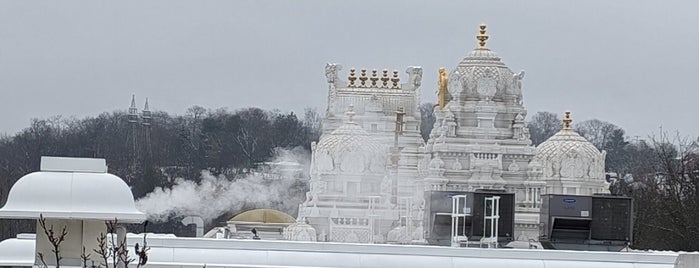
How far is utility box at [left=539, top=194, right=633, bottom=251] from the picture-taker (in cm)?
3978

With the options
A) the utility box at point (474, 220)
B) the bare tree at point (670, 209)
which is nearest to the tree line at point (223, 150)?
the bare tree at point (670, 209)

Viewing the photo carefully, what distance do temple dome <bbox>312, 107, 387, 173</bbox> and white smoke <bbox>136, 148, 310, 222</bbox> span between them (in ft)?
15.8

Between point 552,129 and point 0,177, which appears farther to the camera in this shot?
point 552,129

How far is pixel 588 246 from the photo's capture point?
1556 inches

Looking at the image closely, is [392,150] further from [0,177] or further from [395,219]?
[0,177]

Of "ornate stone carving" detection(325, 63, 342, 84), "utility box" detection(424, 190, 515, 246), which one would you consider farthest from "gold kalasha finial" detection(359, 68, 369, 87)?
"utility box" detection(424, 190, 515, 246)

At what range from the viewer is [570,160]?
61281mm

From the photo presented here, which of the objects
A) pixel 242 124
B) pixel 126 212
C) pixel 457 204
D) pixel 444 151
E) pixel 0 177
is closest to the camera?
pixel 126 212

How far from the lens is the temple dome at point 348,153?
62.7 metres

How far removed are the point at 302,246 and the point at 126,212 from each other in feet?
20.7

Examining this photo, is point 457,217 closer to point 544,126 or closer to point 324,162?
point 324,162

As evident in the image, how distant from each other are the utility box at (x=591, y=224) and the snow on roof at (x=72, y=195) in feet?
49.7

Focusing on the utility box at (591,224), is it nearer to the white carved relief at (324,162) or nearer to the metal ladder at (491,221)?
the metal ladder at (491,221)

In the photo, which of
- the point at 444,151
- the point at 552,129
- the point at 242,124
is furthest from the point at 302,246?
the point at 552,129
